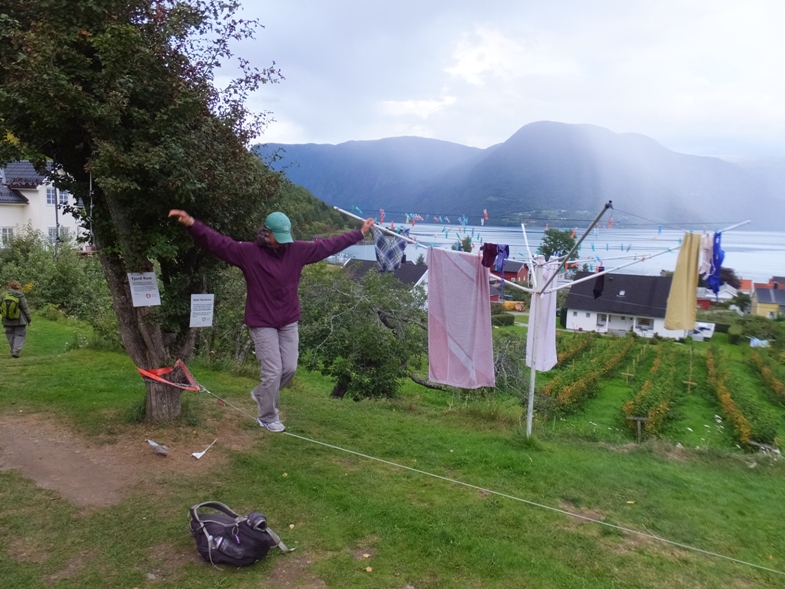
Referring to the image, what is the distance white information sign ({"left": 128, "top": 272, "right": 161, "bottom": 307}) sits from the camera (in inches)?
228

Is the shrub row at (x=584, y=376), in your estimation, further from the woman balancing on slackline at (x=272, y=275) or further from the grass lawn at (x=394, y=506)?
the woman balancing on slackline at (x=272, y=275)

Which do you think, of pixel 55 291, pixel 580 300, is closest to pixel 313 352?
pixel 55 291

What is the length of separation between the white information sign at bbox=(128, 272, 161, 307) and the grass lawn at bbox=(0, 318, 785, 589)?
1.52m

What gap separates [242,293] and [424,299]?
5053 mm

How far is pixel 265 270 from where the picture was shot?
17.7ft

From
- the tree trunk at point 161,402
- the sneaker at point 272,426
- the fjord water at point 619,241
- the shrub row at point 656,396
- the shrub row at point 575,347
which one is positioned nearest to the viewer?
the sneaker at point 272,426

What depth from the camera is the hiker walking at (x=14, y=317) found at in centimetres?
1204

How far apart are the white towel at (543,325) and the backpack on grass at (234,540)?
416cm

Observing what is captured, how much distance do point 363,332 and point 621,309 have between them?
39.8 m

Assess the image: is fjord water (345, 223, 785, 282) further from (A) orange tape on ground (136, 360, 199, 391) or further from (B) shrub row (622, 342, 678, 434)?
(B) shrub row (622, 342, 678, 434)

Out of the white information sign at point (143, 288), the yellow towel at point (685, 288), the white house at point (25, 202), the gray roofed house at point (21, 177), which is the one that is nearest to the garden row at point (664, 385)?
the yellow towel at point (685, 288)

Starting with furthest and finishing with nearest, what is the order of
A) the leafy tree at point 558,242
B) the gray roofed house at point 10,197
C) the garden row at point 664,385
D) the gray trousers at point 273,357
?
the gray roofed house at point 10,197 < the garden row at point 664,385 < the leafy tree at point 558,242 < the gray trousers at point 273,357

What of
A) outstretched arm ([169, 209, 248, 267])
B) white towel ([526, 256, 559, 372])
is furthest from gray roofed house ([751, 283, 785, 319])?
outstretched arm ([169, 209, 248, 267])

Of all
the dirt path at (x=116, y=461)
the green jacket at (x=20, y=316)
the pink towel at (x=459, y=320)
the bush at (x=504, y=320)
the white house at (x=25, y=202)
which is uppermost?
the white house at (x=25, y=202)
